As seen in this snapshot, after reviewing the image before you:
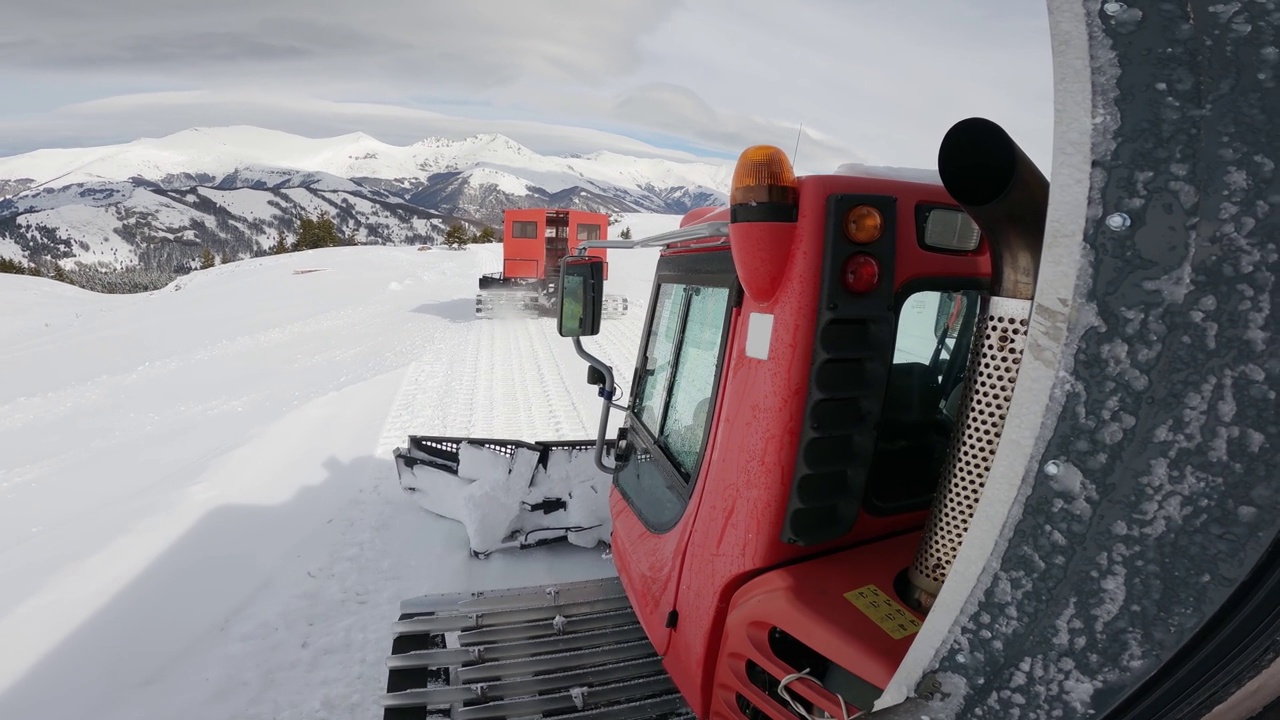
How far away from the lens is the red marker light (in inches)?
69.9

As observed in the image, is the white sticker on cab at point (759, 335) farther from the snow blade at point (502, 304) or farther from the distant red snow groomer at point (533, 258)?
the snow blade at point (502, 304)

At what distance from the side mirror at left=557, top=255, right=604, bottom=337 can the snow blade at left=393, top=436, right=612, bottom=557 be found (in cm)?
152

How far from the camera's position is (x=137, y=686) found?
300 centimetres

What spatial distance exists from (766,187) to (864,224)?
32 centimetres

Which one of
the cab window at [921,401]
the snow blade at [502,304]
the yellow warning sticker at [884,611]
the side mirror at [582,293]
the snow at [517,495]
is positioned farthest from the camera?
the snow blade at [502,304]

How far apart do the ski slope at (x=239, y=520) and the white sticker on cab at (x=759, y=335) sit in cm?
255

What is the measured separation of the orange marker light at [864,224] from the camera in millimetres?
1768

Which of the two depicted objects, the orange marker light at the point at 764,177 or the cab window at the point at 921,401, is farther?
the cab window at the point at 921,401

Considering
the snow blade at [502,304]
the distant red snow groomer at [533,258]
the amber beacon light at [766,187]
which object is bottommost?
the snow blade at [502,304]

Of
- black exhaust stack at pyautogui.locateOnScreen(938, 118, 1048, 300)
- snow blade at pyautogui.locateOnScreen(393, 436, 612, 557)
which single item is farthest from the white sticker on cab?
snow blade at pyautogui.locateOnScreen(393, 436, 612, 557)

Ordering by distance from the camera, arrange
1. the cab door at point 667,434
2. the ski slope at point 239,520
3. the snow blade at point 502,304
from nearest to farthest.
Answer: the cab door at point 667,434 → the ski slope at point 239,520 → the snow blade at point 502,304

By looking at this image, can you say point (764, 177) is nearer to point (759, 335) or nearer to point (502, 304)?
point (759, 335)

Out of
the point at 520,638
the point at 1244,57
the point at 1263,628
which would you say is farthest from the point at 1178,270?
the point at 520,638

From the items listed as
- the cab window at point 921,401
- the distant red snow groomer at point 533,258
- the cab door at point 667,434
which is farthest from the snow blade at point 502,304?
the cab window at point 921,401
